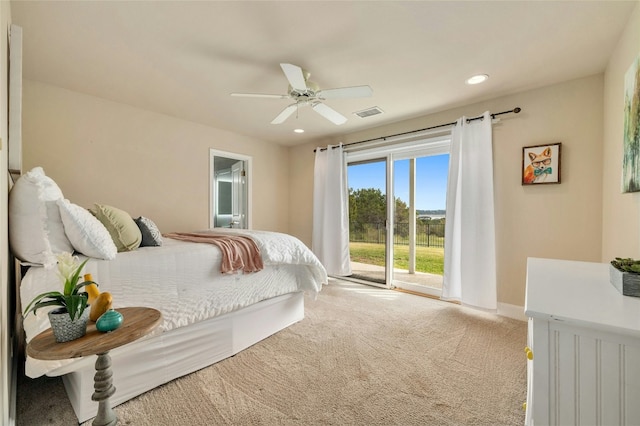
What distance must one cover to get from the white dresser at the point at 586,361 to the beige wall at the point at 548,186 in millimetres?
2263

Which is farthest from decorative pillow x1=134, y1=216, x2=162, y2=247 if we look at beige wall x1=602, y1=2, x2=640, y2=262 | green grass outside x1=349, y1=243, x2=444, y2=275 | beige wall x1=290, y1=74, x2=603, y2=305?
beige wall x1=290, y1=74, x2=603, y2=305

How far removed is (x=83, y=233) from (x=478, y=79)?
3.36 metres

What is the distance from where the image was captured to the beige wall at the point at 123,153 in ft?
8.78

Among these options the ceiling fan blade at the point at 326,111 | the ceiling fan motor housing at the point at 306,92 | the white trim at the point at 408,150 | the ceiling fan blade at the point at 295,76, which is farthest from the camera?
the white trim at the point at 408,150

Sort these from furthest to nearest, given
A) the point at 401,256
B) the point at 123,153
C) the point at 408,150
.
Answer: the point at 401,256 < the point at 408,150 < the point at 123,153

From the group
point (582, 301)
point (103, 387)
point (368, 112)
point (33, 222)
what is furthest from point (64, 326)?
point (368, 112)

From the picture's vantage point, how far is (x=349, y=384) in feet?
5.89

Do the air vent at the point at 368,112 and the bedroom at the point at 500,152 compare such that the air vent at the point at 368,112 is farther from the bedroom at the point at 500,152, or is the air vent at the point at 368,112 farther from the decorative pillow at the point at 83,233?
the decorative pillow at the point at 83,233

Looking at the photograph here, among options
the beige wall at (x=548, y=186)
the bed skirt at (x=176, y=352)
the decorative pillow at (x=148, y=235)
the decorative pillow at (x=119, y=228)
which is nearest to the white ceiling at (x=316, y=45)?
the beige wall at (x=548, y=186)

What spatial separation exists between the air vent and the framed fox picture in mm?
1648

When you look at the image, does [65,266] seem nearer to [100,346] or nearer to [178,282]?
[100,346]

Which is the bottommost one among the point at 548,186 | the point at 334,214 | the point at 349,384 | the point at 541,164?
the point at 349,384

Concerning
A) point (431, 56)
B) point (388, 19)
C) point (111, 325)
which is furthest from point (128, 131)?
point (431, 56)

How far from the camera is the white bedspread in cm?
137
